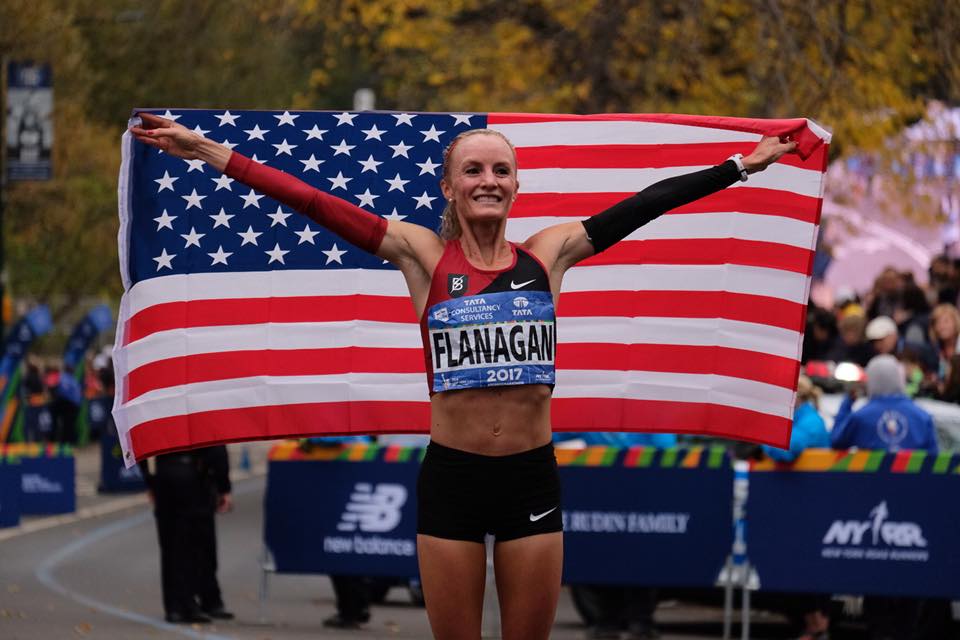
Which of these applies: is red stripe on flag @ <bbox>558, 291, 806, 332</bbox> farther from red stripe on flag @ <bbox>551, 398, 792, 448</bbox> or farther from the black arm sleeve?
the black arm sleeve

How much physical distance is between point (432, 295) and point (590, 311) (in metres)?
2.66

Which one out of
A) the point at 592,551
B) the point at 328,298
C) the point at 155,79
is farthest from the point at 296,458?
the point at 155,79

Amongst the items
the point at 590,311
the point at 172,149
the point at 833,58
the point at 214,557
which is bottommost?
the point at 214,557

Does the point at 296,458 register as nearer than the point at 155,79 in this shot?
Yes

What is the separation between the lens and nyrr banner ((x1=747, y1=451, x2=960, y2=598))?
12188mm

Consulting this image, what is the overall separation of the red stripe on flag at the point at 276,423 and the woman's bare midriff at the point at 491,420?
2527 millimetres

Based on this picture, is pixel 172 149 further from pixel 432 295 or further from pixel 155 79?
pixel 155 79

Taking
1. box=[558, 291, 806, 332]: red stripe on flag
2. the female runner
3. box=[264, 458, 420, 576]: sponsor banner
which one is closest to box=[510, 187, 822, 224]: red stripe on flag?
box=[558, 291, 806, 332]: red stripe on flag

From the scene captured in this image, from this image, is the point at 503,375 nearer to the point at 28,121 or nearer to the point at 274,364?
the point at 274,364

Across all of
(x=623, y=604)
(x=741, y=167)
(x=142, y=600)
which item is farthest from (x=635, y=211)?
(x=142, y=600)

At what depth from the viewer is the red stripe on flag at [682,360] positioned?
877 cm

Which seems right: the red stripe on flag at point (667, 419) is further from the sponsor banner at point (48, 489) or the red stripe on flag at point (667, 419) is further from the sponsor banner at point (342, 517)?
the sponsor banner at point (48, 489)

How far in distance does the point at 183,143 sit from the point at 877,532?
6.84m

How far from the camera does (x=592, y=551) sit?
42.7 ft
